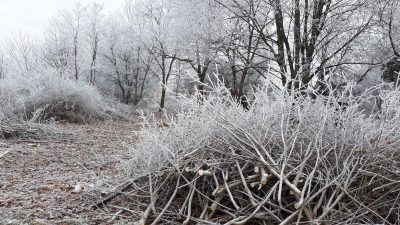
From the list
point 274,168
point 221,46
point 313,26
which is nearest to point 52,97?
point 221,46

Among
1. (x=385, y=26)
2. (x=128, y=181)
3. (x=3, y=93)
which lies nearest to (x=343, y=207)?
(x=128, y=181)

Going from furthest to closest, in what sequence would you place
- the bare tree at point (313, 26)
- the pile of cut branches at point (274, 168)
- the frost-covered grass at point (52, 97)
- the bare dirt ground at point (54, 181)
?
the frost-covered grass at point (52, 97) < the bare tree at point (313, 26) < the bare dirt ground at point (54, 181) < the pile of cut branches at point (274, 168)

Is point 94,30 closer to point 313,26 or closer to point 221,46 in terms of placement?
point 221,46

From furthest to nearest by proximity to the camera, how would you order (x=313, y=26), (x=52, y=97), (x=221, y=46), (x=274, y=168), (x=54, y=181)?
(x=52, y=97)
(x=221, y=46)
(x=313, y=26)
(x=54, y=181)
(x=274, y=168)

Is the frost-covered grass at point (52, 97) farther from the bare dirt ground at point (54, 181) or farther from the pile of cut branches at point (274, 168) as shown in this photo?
the pile of cut branches at point (274, 168)

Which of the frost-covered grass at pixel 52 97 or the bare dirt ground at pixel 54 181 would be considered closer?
the bare dirt ground at pixel 54 181

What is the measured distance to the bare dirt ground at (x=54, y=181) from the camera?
3405mm

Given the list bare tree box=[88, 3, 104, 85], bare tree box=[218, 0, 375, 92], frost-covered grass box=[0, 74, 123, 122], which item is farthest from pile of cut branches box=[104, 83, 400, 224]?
bare tree box=[88, 3, 104, 85]

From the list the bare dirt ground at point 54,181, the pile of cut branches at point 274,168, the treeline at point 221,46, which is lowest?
the bare dirt ground at point 54,181

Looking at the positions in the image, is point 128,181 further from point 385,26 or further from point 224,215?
point 385,26

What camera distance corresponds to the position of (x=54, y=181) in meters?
4.77

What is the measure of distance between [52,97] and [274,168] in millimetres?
12330

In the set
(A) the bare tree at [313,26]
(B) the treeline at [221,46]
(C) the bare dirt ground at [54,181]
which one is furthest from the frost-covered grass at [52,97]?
(A) the bare tree at [313,26]

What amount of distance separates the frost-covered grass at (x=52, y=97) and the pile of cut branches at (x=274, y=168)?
34.2 feet
